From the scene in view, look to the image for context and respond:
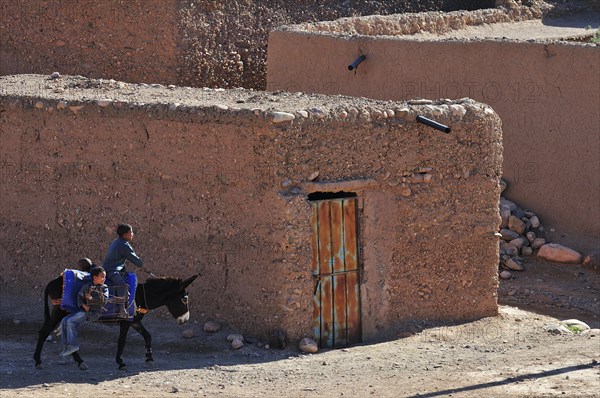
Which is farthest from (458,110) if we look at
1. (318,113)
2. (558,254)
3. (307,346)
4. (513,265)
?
(558,254)

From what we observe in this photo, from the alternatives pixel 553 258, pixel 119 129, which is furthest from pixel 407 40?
pixel 119 129

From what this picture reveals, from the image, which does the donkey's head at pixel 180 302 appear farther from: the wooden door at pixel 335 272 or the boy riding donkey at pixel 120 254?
the wooden door at pixel 335 272

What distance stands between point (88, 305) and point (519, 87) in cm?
714

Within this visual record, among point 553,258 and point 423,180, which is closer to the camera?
point 423,180

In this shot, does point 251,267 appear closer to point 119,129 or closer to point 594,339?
point 119,129

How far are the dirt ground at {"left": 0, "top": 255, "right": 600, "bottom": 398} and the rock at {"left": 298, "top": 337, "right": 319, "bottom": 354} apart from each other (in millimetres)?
72

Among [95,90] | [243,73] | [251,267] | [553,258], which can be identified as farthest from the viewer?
[243,73]

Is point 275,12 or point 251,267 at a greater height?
point 275,12

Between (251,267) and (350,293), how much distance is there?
1035mm

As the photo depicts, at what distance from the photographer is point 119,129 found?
1170cm

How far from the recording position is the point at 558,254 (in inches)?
606

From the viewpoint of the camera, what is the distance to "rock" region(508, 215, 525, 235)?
15.6 meters

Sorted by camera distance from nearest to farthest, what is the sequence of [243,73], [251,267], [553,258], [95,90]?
1. [251,267]
2. [95,90]
3. [553,258]
4. [243,73]

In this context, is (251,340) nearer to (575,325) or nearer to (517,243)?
(575,325)
